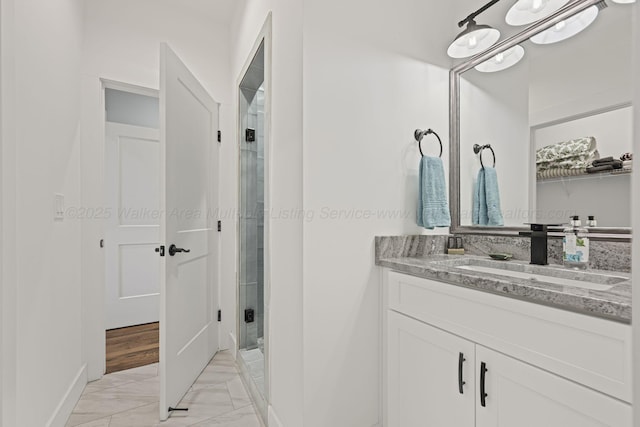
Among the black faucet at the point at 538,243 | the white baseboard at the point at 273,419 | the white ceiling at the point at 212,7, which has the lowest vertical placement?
the white baseboard at the point at 273,419

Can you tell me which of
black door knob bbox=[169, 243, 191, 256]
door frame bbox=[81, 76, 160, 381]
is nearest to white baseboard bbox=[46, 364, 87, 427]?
Result: door frame bbox=[81, 76, 160, 381]

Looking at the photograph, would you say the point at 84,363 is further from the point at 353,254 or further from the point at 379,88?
the point at 379,88

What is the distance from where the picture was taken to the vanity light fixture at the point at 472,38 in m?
1.61

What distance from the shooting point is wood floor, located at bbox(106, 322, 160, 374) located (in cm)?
252

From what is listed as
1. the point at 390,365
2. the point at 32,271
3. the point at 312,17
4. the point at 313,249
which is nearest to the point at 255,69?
the point at 312,17

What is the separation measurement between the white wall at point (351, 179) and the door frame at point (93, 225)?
1659 mm

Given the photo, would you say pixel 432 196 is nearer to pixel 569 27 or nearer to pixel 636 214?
pixel 569 27

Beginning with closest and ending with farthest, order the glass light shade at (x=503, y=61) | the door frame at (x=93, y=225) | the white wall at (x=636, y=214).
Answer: the white wall at (x=636, y=214) → the glass light shade at (x=503, y=61) → the door frame at (x=93, y=225)

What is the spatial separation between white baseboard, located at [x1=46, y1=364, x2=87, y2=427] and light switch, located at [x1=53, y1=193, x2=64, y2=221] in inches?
37.2

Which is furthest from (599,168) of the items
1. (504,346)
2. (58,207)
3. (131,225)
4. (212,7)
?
(131,225)

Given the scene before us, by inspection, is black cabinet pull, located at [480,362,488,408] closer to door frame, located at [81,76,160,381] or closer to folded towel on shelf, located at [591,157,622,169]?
folded towel on shelf, located at [591,157,622,169]

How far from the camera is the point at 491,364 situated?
1010 millimetres

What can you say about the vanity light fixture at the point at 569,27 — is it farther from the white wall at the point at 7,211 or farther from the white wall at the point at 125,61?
the white wall at the point at 125,61

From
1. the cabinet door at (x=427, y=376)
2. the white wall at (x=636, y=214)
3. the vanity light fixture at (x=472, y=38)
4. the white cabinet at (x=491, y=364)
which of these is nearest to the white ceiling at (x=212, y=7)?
the vanity light fixture at (x=472, y=38)
